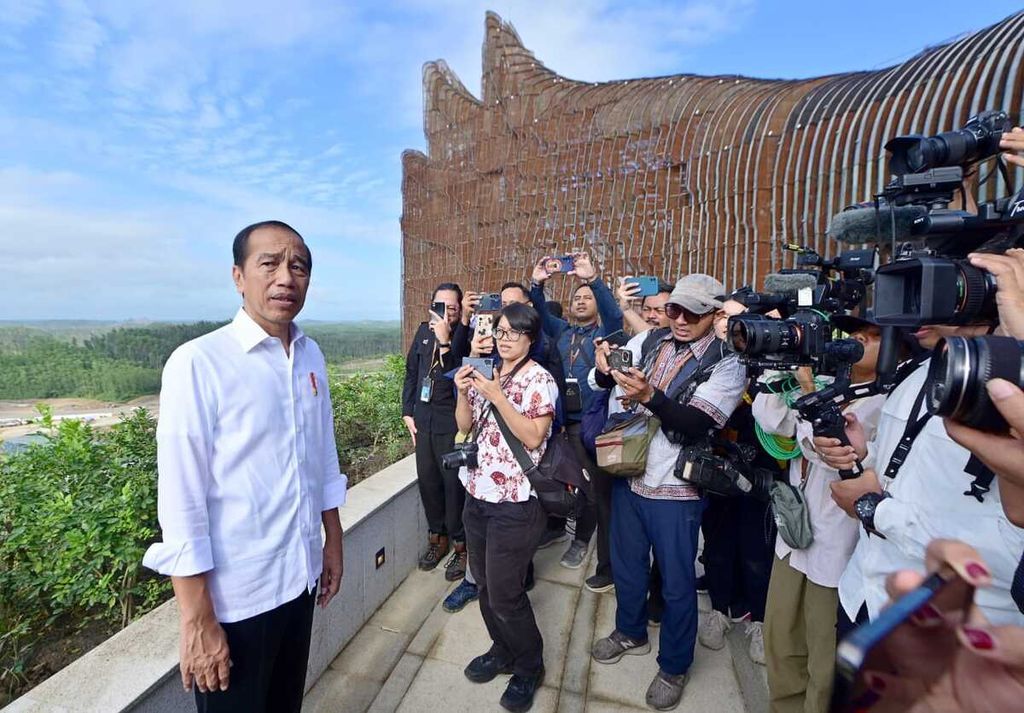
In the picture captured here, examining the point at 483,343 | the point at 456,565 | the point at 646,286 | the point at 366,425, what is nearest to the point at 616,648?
the point at 456,565

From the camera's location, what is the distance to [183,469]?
138 centimetres

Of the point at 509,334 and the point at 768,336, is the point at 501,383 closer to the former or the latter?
the point at 509,334

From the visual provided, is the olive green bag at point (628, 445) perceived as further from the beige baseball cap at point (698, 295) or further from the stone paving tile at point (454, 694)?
the stone paving tile at point (454, 694)

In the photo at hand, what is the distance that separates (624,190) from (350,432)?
588 cm

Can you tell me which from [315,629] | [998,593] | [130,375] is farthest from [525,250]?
[998,593]

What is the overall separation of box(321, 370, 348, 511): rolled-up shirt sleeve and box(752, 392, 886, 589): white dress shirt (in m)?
1.88

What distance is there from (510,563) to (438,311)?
1860 millimetres

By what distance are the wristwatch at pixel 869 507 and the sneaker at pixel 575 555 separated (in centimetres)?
250

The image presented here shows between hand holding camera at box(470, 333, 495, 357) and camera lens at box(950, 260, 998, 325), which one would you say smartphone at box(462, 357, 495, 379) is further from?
camera lens at box(950, 260, 998, 325)

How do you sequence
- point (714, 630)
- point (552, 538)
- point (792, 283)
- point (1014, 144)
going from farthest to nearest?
point (552, 538) → point (714, 630) → point (792, 283) → point (1014, 144)

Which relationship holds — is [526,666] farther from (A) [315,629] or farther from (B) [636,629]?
(A) [315,629]

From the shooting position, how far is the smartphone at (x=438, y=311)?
3.53 m

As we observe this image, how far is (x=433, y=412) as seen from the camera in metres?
3.62

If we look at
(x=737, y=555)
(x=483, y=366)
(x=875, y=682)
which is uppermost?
(x=483, y=366)
